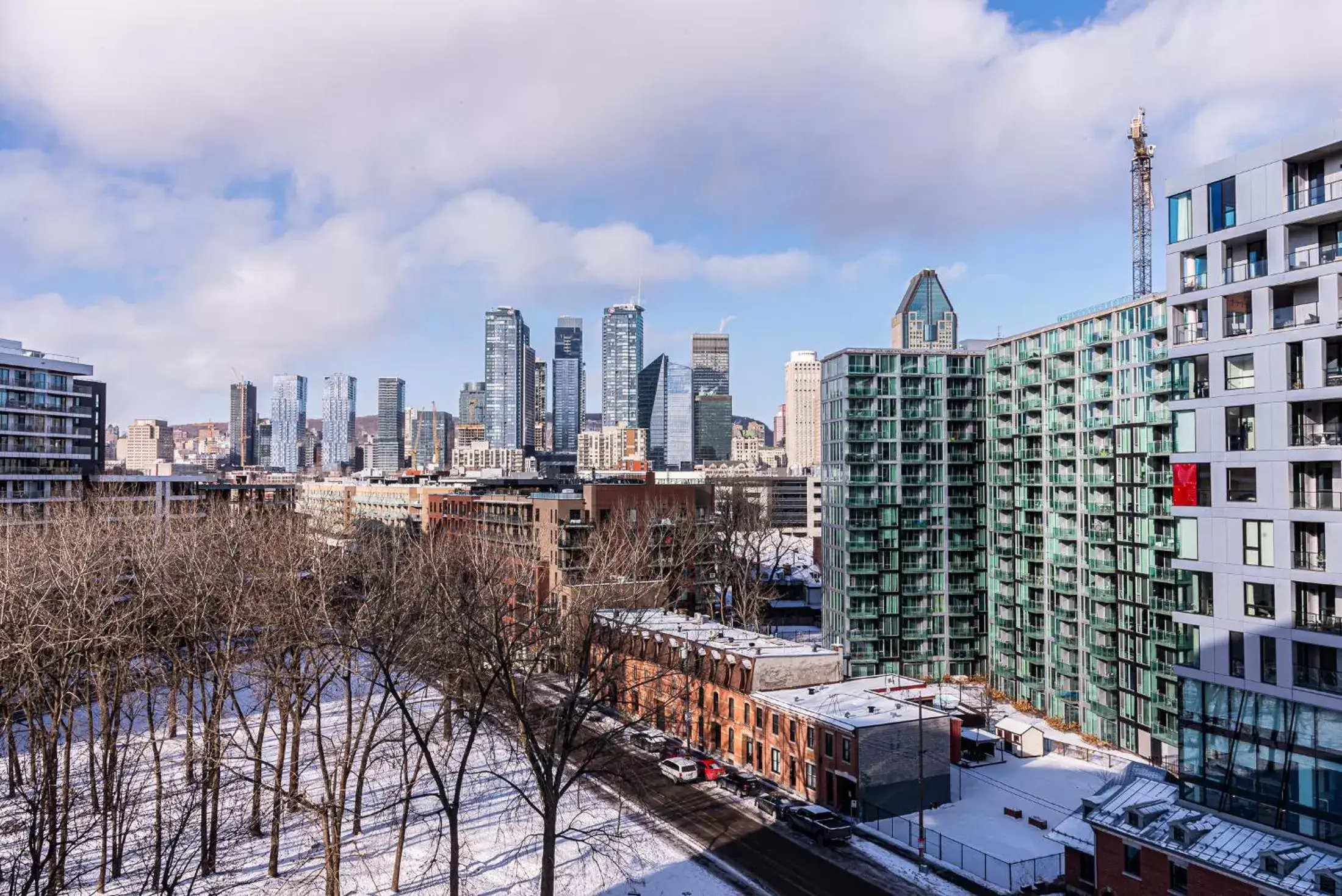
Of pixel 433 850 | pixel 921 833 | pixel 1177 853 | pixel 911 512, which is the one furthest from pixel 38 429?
pixel 1177 853

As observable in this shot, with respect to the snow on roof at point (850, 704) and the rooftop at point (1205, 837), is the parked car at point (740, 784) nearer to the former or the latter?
the snow on roof at point (850, 704)

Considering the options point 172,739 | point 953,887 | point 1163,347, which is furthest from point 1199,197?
point 172,739

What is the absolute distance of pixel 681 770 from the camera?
47031mm

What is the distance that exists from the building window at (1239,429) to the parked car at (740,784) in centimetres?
2776

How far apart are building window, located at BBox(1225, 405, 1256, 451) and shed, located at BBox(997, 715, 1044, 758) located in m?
26.0

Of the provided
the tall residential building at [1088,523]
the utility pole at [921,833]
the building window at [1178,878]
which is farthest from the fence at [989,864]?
the tall residential building at [1088,523]

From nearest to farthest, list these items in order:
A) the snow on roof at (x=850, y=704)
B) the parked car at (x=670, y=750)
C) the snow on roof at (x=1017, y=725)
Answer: the snow on roof at (x=850, y=704) → the parked car at (x=670, y=750) → the snow on roof at (x=1017, y=725)

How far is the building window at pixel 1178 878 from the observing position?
28.6 meters

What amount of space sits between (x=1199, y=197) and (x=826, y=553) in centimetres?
4667

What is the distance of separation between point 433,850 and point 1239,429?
3719 cm

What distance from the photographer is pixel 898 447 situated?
238ft

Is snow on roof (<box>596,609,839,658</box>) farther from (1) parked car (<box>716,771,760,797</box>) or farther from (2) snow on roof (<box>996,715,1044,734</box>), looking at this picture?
(2) snow on roof (<box>996,715,1044,734</box>)

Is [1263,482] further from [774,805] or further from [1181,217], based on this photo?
[774,805]

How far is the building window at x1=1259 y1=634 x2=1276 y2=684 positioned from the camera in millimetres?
→ 30163
